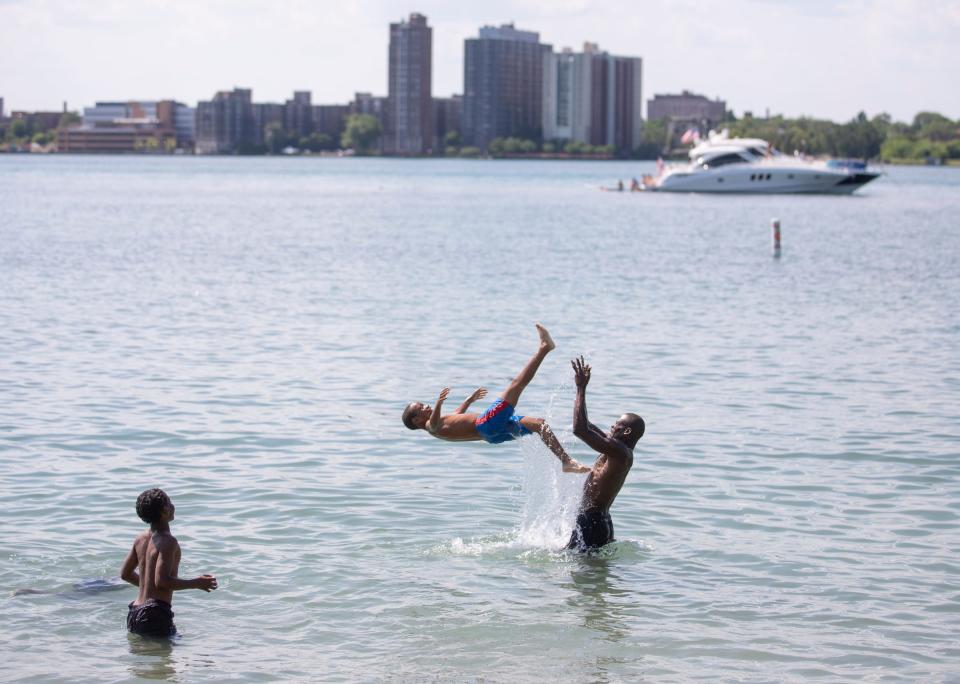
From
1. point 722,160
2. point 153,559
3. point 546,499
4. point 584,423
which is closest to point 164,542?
point 153,559

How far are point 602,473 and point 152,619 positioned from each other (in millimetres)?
4056

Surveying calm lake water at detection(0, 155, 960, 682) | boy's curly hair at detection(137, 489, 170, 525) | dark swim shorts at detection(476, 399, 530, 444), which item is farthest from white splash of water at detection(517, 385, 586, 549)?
boy's curly hair at detection(137, 489, 170, 525)

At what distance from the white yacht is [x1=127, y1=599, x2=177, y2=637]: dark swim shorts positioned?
98112 millimetres

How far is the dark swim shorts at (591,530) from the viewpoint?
13.1 meters

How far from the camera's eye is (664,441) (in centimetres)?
1867

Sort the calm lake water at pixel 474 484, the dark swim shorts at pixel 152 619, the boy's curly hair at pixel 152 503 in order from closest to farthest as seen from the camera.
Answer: the boy's curly hair at pixel 152 503 < the dark swim shorts at pixel 152 619 < the calm lake water at pixel 474 484

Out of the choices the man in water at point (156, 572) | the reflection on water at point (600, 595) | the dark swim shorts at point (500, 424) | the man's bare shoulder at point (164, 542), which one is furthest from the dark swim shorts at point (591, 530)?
the man's bare shoulder at point (164, 542)

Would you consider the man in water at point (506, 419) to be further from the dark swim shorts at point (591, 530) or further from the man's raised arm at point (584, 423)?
the dark swim shorts at point (591, 530)

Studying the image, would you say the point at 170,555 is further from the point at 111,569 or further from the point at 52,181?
the point at 52,181

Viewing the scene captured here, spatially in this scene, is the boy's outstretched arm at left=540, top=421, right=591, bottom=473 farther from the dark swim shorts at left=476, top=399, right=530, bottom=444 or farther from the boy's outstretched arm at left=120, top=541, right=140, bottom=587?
the boy's outstretched arm at left=120, top=541, right=140, bottom=587

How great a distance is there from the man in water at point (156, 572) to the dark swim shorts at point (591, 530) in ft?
12.2

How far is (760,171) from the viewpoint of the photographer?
351 ft

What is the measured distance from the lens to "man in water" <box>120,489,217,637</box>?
10.5 meters

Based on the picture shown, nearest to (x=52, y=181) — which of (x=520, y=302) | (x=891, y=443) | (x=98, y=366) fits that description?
(x=520, y=302)
